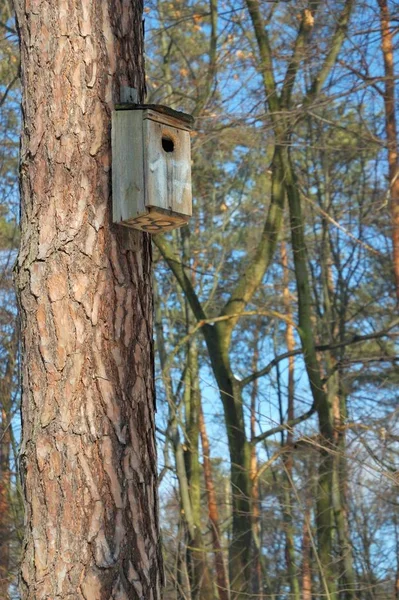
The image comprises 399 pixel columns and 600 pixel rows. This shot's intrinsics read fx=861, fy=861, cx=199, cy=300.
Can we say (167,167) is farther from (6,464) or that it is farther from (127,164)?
(6,464)

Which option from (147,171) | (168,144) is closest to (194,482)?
(168,144)

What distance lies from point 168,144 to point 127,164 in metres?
0.24

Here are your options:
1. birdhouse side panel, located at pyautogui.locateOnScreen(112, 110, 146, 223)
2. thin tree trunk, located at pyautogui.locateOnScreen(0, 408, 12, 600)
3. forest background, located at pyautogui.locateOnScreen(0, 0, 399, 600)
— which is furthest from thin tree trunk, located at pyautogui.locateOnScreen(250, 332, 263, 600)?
birdhouse side panel, located at pyautogui.locateOnScreen(112, 110, 146, 223)

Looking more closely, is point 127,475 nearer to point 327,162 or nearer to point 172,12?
point 172,12

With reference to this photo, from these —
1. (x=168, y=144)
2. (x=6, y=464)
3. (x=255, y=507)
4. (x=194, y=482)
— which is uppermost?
(x=168, y=144)

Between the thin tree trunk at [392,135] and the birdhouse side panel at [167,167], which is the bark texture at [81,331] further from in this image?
the thin tree trunk at [392,135]

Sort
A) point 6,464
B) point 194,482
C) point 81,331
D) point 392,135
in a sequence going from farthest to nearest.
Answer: point 194,482
point 392,135
point 6,464
point 81,331

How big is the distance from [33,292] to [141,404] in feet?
1.54

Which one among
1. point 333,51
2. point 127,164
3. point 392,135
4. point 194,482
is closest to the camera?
point 127,164

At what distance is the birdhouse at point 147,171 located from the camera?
267 cm

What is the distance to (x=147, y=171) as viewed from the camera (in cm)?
272

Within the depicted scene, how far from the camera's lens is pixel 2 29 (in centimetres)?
737

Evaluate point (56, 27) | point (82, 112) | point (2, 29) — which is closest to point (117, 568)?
point (82, 112)

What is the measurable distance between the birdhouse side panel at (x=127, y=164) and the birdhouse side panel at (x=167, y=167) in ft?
0.08
